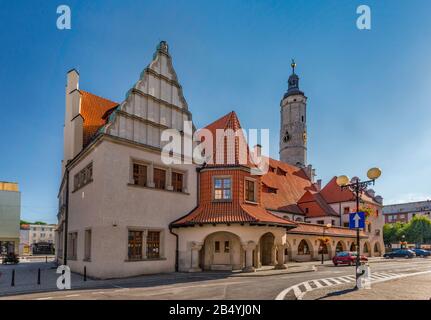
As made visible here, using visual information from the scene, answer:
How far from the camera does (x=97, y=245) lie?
64.4 ft

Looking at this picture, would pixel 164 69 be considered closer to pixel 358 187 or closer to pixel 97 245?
pixel 97 245

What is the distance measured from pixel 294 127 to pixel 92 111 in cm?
4974

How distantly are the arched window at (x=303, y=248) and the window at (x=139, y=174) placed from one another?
934 inches

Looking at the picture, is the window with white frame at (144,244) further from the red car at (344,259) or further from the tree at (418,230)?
the tree at (418,230)

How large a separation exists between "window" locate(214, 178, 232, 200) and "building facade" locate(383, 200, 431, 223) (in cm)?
12235

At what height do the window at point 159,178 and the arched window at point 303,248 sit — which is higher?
the window at point 159,178

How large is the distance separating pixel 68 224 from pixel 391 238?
90.9 m

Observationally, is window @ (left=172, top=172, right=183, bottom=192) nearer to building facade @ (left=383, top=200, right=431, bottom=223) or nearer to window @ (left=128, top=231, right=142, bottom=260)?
window @ (left=128, top=231, right=142, bottom=260)

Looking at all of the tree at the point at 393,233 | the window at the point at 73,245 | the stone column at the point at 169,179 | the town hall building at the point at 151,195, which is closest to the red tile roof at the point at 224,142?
the town hall building at the point at 151,195

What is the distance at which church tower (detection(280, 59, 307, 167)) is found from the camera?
67875 millimetres

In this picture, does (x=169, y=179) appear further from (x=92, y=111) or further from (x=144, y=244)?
(x=92, y=111)

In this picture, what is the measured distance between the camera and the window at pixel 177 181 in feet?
80.6

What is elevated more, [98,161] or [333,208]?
[98,161]
